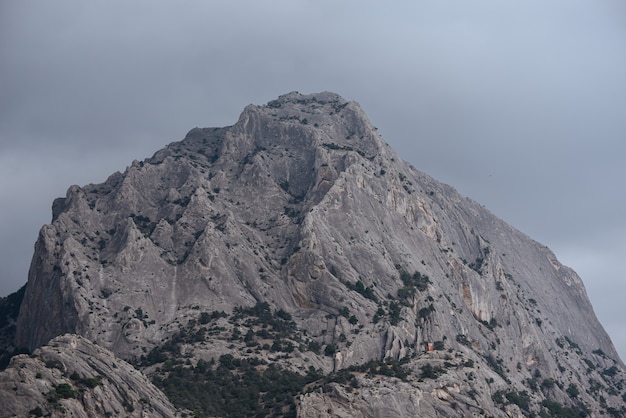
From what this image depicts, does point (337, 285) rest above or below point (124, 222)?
below

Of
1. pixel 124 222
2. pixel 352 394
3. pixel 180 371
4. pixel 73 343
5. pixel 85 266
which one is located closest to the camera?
pixel 73 343

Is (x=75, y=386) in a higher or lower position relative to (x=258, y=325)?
lower

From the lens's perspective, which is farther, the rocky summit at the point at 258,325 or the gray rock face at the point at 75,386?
the rocky summit at the point at 258,325

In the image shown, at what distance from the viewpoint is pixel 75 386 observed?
118375 mm

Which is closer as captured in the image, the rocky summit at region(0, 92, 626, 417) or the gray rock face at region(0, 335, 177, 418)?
the gray rock face at region(0, 335, 177, 418)

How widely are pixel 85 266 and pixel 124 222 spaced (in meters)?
22.0

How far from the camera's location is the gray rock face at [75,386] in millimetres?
110875

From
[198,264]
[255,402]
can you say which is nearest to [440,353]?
[255,402]

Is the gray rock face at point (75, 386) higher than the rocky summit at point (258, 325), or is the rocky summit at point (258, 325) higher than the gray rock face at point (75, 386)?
the rocky summit at point (258, 325)

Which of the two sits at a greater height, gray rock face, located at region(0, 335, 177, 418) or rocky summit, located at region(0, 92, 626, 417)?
rocky summit, located at region(0, 92, 626, 417)

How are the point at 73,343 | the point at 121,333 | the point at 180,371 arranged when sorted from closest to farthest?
the point at 73,343, the point at 180,371, the point at 121,333

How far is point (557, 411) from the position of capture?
18562 centimetres

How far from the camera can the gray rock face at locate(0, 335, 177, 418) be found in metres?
111

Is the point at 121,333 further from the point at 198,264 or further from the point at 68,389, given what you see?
the point at 68,389
